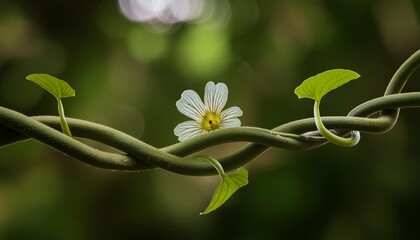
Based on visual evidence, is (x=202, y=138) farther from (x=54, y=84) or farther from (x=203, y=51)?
(x=203, y=51)

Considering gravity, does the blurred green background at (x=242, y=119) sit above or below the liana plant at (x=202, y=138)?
above

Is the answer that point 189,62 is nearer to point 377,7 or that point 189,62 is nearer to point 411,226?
point 377,7

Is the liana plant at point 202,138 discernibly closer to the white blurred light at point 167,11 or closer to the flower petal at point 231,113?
the flower petal at point 231,113

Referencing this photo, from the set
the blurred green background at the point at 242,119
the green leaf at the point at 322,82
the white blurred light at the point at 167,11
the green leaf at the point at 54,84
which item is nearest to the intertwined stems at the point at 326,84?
the green leaf at the point at 322,82

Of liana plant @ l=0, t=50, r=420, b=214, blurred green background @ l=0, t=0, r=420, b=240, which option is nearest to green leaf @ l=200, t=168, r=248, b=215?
liana plant @ l=0, t=50, r=420, b=214

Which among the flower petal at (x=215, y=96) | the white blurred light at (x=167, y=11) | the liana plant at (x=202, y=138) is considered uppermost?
the white blurred light at (x=167, y=11)

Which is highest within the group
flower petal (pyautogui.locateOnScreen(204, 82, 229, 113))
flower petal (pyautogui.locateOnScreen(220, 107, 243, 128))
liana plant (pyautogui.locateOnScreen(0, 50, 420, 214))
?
flower petal (pyautogui.locateOnScreen(204, 82, 229, 113))

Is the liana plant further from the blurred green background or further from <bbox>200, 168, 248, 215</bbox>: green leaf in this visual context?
the blurred green background

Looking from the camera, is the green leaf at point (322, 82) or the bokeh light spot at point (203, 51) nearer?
the green leaf at point (322, 82)
